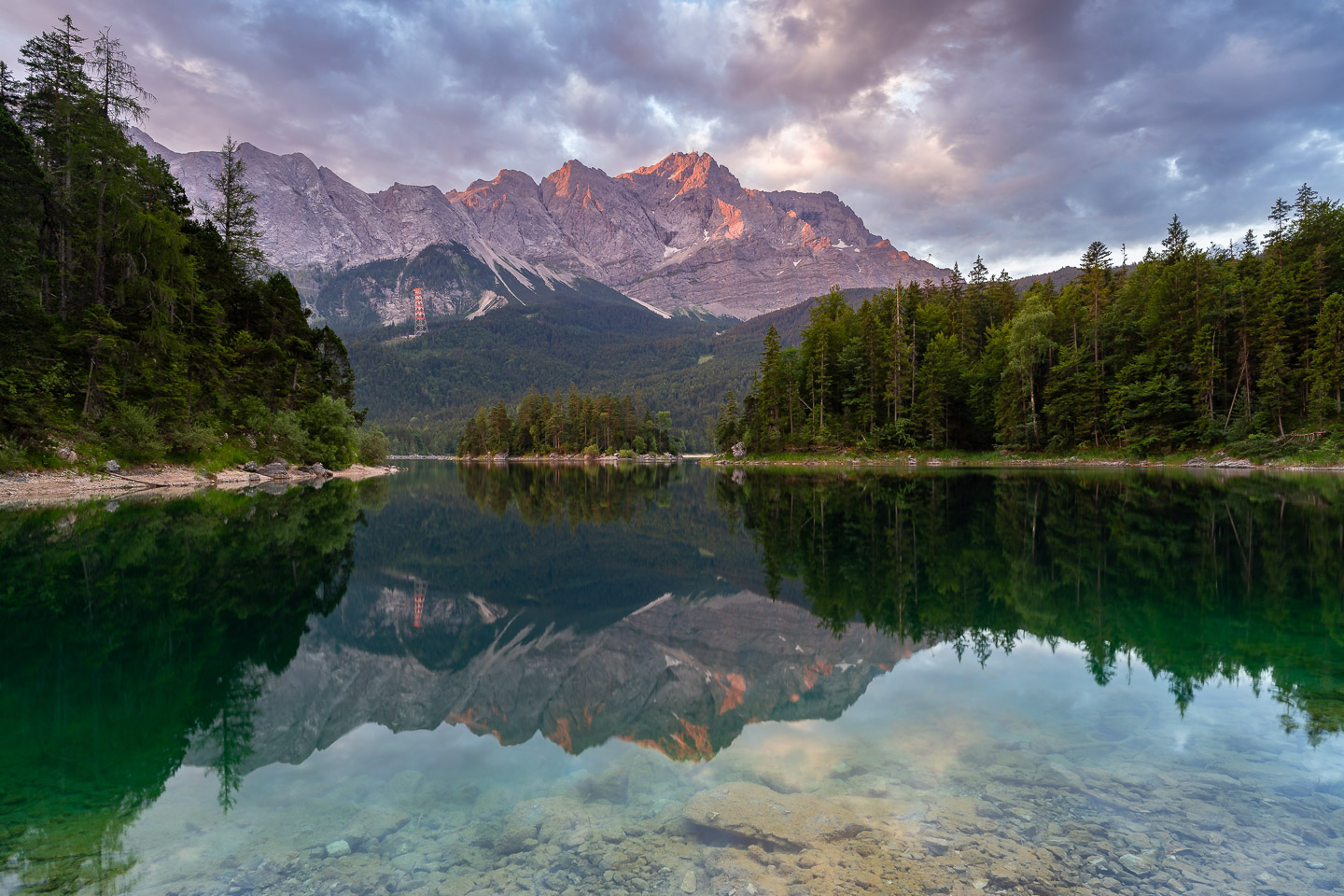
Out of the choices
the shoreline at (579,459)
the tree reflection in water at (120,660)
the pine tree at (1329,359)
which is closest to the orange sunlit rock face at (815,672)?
the tree reflection in water at (120,660)

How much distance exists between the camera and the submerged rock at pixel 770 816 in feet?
16.2

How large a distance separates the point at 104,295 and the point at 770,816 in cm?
5348

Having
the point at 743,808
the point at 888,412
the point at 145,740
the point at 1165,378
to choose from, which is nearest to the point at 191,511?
the point at 145,740

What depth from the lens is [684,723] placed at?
7.45 m

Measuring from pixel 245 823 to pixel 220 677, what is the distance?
429 cm

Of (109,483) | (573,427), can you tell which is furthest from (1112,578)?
(573,427)

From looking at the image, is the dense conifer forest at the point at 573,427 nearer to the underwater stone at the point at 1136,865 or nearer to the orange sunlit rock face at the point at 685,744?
the orange sunlit rock face at the point at 685,744

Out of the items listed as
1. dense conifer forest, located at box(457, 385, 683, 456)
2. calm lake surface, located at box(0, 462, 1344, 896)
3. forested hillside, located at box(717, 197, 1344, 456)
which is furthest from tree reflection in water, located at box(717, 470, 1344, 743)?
dense conifer forest, located at box(457, 385, 683, 456)

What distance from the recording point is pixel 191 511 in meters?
27.1

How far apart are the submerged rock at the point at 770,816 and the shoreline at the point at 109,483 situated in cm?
→ 3692

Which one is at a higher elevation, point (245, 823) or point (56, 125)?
point (56, 125)

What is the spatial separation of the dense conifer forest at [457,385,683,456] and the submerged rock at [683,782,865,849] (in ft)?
457

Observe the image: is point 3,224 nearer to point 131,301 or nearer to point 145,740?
point 131,301

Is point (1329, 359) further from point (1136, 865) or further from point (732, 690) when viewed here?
point (1136, 865)
